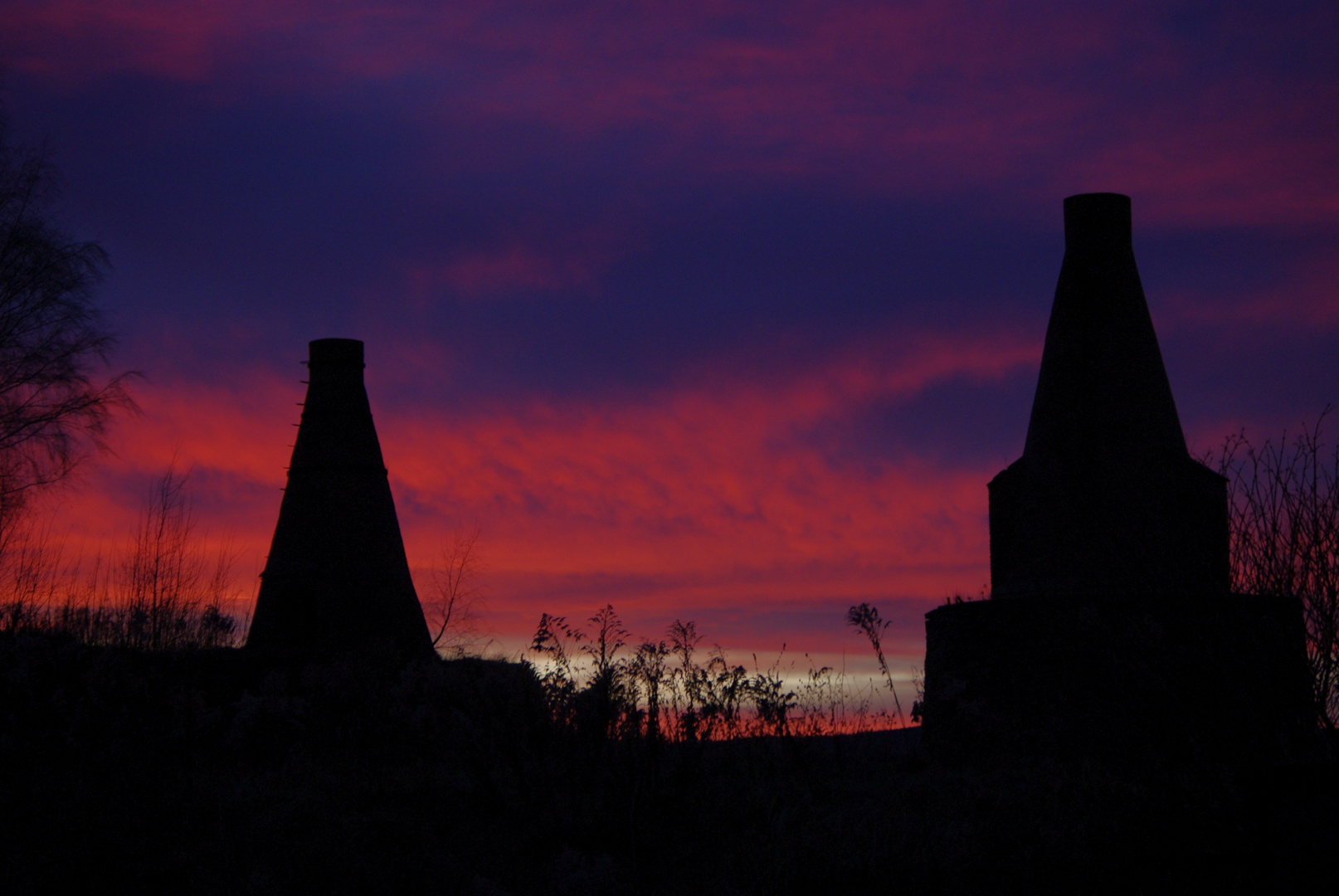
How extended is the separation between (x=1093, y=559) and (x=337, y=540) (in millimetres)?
9110

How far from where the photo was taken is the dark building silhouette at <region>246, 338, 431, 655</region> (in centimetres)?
1430

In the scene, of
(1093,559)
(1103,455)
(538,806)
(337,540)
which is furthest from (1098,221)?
(337,540)

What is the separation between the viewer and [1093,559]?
1056 cm

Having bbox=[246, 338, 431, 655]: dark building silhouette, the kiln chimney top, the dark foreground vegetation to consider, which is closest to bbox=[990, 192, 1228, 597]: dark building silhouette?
the kiln chimney top

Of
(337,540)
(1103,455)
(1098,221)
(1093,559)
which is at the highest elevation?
(1098,221)

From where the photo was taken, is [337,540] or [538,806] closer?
[538,806]

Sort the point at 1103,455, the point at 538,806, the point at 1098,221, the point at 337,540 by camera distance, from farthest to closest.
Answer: the point at 337,540
the point at 1098,221
the point at 1103,455
the point at 538,806

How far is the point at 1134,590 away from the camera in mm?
9672

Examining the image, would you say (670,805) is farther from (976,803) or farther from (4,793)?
(4,793)

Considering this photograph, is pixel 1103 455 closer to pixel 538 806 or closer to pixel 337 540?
pixel 538 806

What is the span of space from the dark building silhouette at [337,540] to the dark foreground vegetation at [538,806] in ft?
10.4

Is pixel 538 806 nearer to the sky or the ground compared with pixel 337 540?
nearer to the ground

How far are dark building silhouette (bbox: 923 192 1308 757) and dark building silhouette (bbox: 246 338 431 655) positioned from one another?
706 cm

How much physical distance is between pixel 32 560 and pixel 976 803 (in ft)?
45.0
